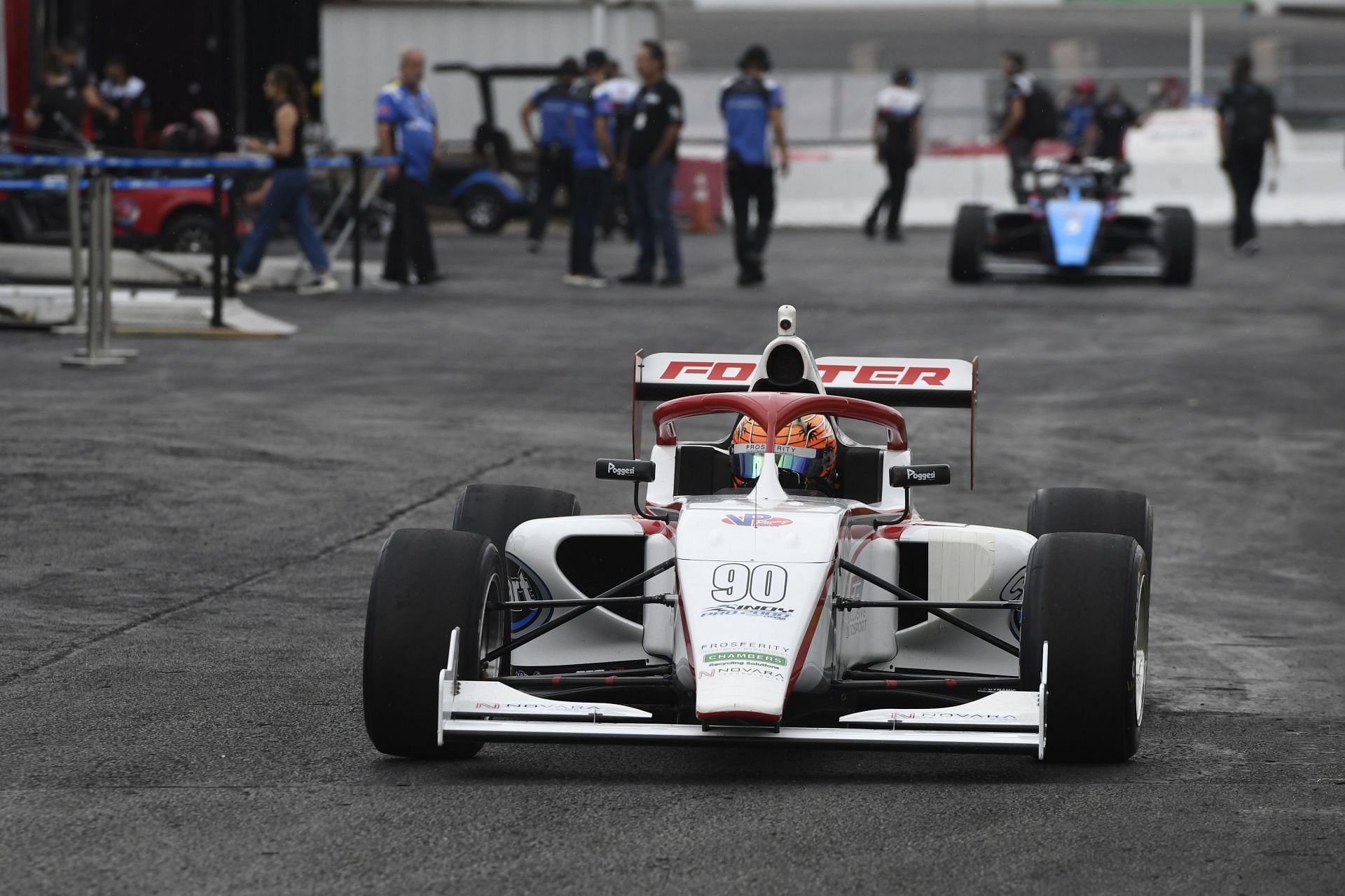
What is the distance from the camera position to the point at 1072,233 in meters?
20.2

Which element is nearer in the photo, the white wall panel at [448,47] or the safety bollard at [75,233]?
the safety bollard at [75,233]

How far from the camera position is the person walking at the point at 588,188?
19641 mm

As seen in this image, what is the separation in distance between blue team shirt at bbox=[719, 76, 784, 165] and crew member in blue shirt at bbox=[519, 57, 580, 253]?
274 cm

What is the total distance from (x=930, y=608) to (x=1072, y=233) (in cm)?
1498

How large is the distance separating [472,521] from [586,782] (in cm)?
143

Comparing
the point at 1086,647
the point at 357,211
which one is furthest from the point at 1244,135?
the point at 1086,647

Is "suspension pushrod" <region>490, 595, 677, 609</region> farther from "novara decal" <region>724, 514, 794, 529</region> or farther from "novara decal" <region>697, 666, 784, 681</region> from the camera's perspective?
"novara decal" <region>697, 666, 784, 681</region>

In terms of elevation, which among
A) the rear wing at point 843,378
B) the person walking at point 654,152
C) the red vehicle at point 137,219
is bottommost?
the rear wing at point 843,378

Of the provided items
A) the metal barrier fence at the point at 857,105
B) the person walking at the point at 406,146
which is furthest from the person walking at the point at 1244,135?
the metal barrier fence at the point at 857,105

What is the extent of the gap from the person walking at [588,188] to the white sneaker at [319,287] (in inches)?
86.8

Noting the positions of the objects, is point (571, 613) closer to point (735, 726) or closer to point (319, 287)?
point (735, 726)

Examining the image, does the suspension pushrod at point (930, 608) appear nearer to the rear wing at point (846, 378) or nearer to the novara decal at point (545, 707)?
the novara decal at point (545, 707)

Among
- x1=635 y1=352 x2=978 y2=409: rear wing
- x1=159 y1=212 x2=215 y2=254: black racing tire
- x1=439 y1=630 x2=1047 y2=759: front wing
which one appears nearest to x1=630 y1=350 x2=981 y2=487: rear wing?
x1=635 y1=352 x2=978 y2=409: rear wing

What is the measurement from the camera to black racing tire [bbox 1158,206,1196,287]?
65.3 feet
